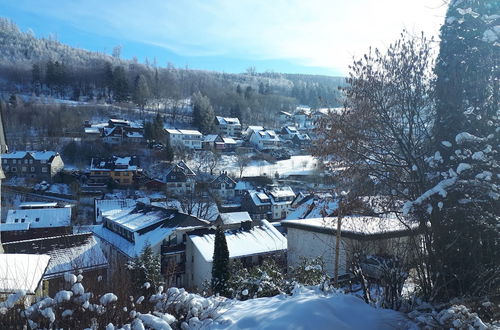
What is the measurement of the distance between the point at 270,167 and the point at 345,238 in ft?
130

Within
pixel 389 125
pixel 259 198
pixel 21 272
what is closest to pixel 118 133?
pixel 259 198

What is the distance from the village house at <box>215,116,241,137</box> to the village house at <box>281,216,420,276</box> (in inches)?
2073

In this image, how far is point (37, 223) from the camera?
23812mm

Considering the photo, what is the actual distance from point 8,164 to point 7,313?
41.2 meters

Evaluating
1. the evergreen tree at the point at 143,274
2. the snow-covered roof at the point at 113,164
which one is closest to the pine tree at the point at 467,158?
the evergreen tree at the point at 143,274

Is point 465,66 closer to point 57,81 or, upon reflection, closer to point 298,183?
point 298,183


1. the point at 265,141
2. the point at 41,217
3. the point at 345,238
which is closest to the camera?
the point at 345,238

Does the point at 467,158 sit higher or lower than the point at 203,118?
higher

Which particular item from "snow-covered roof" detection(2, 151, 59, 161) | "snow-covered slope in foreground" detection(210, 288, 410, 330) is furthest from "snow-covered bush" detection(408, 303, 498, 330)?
"snow-covered roof" detection(2, 151, 59, 161)

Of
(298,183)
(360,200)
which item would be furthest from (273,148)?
(360,200)

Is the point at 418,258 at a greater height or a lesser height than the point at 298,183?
greater

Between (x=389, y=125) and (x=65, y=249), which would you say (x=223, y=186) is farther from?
(x=389, y=125)

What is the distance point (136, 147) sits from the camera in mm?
45969

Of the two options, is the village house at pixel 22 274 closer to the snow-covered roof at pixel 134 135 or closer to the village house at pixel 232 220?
the village house at pixel 232 220
